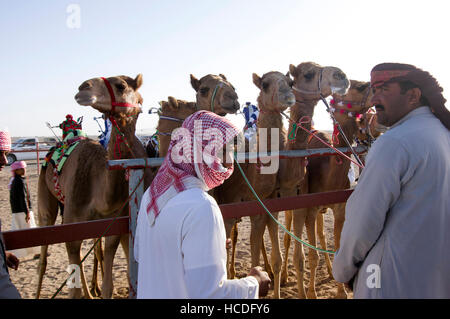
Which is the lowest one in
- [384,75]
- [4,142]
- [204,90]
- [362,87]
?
[4,142]

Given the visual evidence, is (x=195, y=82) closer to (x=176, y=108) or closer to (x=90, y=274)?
(x=176, y=108)

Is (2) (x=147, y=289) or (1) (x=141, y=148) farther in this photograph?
(1) (x=141, y=148)

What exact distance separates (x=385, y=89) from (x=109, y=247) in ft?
10.8

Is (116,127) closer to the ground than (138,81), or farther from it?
closer to the ground

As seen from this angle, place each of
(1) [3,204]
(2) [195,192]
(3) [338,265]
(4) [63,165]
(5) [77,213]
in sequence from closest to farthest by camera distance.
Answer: (2) [195,192], (3) [338,265], (5) [77,213], (4) [63,165], (1) [3,204]

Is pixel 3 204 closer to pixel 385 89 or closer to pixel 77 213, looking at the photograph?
pixel 77 213

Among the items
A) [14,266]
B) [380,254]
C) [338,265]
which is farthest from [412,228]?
[14,266]

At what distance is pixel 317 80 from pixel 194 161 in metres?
3.93

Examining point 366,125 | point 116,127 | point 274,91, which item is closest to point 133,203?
point 116,127

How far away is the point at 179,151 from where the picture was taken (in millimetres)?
1766

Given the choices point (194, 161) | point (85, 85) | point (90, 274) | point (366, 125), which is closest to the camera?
point (194, 161)

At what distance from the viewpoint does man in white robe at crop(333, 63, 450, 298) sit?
1.75 m

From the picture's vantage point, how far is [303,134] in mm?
4855

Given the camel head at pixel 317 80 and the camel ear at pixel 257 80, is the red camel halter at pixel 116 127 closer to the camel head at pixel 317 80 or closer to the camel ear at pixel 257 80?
the camel ear at pixel 257 80
